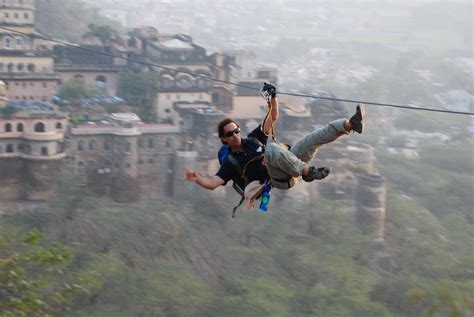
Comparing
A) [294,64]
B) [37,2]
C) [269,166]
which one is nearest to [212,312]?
[269,166]

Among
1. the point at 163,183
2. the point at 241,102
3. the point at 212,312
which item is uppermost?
the point at 241,102

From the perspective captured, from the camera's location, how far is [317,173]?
191 inches

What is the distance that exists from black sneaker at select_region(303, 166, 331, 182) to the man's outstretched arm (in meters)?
0.48

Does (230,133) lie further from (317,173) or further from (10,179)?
(10,179)

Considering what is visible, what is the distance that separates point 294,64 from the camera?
56344 mm

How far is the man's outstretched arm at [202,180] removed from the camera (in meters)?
4.76

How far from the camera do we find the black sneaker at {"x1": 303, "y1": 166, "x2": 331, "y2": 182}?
4.80m

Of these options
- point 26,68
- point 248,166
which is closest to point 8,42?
point 26,68

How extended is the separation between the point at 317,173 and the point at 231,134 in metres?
0.52

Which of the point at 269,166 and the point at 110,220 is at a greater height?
the point at 269,166

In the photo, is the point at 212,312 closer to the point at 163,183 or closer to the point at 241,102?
the point at 163,183

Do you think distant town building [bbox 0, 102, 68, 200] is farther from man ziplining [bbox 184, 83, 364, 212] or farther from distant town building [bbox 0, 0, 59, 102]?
man ziplining [bbox 184, 83, 364, 212]

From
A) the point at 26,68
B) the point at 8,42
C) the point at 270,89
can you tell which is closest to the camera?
the point at 270,89

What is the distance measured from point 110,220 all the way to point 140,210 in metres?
0.84
